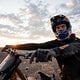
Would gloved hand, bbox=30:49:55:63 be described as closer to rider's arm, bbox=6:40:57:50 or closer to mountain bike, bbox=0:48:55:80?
mountain bike, bbox=0:48:55:80

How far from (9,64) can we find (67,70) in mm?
1274

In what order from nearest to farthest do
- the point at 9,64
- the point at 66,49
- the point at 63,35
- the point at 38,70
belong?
the point at 66,49 → the point at 9,64 → the point at 63,35 → the point at 38,70

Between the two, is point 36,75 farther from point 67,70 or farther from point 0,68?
point 0,68

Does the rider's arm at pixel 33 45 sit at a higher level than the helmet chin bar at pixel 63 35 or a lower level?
lower

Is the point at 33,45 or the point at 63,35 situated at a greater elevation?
the point at 63,35

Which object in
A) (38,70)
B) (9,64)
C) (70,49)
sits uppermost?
(70,49)

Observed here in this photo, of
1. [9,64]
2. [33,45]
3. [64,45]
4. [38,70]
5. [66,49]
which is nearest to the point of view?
[66,49]

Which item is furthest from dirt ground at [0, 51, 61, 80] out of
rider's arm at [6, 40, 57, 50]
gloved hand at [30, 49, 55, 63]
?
gloved hand at [30, 49, 55, 63]

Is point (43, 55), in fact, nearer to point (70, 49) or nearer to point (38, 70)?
point (70, 49)

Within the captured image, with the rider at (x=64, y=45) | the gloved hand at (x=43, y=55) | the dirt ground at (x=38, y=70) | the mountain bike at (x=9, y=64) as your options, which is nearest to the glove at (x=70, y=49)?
the rider at (x=64, y=45)

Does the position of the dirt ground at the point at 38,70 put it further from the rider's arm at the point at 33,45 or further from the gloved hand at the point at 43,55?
the gloved hand at the point at 43,55

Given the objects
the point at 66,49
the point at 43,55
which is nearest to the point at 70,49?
the point at 66,49

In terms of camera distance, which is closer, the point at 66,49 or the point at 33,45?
the point at 66,49

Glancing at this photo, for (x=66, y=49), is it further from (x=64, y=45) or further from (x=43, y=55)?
(x=43, y=55)
